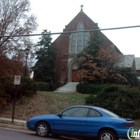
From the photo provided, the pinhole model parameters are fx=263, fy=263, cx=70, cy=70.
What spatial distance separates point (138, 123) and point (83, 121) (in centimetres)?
616

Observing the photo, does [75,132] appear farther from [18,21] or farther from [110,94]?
[18,21]

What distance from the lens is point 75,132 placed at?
34.0ft

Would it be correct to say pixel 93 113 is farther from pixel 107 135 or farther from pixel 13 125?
pixel 13 125

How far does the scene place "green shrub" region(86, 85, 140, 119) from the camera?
1579 cm

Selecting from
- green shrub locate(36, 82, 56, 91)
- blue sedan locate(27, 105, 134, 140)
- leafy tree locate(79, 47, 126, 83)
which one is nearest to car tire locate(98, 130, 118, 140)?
blue sedan locate(27, 105, 134, 140)

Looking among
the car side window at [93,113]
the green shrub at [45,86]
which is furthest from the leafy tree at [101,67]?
the car side window at [93,113]

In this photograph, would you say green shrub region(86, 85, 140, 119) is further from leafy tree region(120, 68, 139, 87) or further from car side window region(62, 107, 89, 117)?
leafy tree region(120, 68, 139, 87)

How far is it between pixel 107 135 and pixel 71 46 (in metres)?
31.1

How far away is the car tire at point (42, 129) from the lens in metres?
11.0

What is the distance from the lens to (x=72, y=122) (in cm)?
1041

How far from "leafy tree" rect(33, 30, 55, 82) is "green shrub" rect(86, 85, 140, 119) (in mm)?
19950

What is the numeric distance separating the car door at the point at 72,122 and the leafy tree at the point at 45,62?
26066mm

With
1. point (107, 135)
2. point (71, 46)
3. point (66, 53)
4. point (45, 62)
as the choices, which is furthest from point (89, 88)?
point (107, 135)

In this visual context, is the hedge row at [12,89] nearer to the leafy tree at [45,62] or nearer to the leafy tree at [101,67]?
the leafy tree at [101,67]
